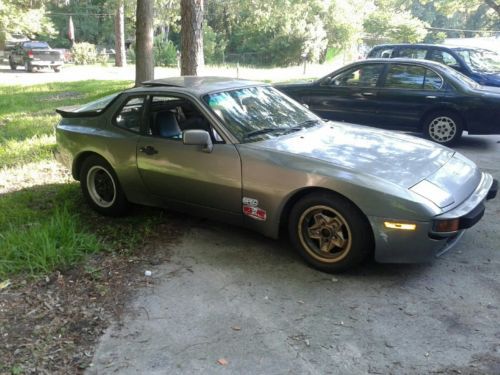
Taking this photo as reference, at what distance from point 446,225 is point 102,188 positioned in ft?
11.4

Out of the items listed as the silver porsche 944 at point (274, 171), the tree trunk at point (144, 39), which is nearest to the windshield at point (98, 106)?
the silver porsche 944 at point (274, 171)

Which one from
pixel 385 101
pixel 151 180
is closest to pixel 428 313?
pixel 151 180

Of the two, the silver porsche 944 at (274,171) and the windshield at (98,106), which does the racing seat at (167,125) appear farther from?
the windshield at (98,106)

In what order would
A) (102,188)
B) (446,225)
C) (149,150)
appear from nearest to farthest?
(446,225)
(149,150)
(102,188)

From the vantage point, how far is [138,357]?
9.87ft

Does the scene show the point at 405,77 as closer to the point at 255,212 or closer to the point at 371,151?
the point at 371,151

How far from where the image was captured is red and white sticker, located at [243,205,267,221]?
414 cm

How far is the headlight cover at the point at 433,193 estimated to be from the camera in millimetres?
3602

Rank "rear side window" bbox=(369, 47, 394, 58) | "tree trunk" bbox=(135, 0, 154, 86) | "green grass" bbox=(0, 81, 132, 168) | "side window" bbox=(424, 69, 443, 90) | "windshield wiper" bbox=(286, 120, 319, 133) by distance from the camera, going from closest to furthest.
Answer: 1. "windshield wiper" bbox=(286, 120, 319, 133)
2. "green grass" bbox=(0, 81, 132, 168)
3. "side window" bbox=(424, 69, 443, 90)
4. "rear side window" bbox=(369, 47, 394, 58)
5. "tree trunk" bbox=(135, 0, 154, 86)

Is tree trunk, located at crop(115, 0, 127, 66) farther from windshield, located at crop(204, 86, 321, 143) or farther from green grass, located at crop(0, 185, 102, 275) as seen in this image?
windshield, located at crop(204, 86, 321, 143)

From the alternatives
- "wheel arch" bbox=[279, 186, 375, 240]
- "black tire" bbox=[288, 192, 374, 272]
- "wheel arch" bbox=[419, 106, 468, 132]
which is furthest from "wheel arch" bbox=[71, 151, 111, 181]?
"wheel arch" bbox=[419, 106, 468, 132]

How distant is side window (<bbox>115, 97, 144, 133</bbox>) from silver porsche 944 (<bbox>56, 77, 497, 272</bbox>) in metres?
0.01

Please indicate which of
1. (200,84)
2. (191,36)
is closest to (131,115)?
(200,84)

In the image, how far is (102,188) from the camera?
536 cm
